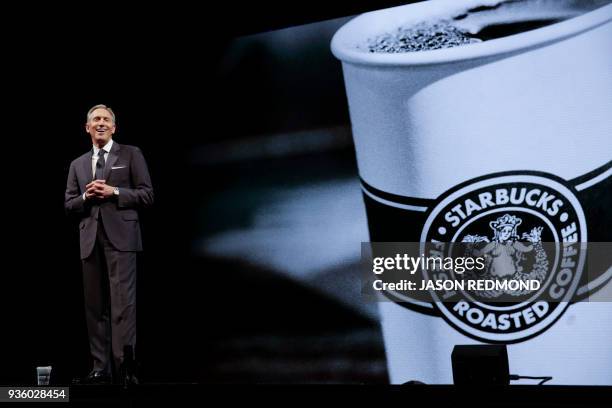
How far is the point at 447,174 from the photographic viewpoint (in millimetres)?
2854

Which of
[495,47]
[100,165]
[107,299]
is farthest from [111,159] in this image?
[495,47]

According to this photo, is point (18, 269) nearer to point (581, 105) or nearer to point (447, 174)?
point (447, 174)

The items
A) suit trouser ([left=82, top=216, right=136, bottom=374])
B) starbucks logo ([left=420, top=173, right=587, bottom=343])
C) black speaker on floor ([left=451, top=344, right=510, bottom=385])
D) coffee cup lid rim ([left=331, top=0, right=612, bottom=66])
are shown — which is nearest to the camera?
black speaker on floor ([left=451, top=344, right=510, bottom=385])

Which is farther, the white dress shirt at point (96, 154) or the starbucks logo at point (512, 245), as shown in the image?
the white dress shirt at point (96, 154)

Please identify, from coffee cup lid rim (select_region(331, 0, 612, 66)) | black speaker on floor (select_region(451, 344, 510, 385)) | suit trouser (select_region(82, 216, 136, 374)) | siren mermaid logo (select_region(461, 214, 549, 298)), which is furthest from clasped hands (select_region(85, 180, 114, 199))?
black speaker on floor (select_region(451, 344, 510, 385))

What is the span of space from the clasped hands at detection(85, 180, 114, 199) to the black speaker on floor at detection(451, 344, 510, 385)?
1517mm

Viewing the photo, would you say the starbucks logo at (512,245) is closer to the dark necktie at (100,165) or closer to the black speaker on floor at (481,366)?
the black speaker on floor at (481,366)

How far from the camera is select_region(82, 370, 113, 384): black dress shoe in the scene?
9.85ft

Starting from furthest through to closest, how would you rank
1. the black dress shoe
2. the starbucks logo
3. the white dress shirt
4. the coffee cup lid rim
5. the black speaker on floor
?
1. the white dress shirt
2. the black dress shoe
3. the starbucks logo
4. the coffee cup lid rim
5. the black speaker on floor

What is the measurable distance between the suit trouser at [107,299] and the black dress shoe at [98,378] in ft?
0.10

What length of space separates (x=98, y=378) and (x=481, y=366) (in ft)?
4.92

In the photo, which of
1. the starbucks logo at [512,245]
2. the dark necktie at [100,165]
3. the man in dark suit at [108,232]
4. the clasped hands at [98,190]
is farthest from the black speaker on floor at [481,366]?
the dark necktie at [100,165]

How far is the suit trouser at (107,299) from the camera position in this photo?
3113 millimetres

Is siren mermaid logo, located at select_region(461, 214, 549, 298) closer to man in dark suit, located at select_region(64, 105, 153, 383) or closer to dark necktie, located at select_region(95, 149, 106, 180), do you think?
man in dark suit, located at select_region(64, 105, 153, 383)
